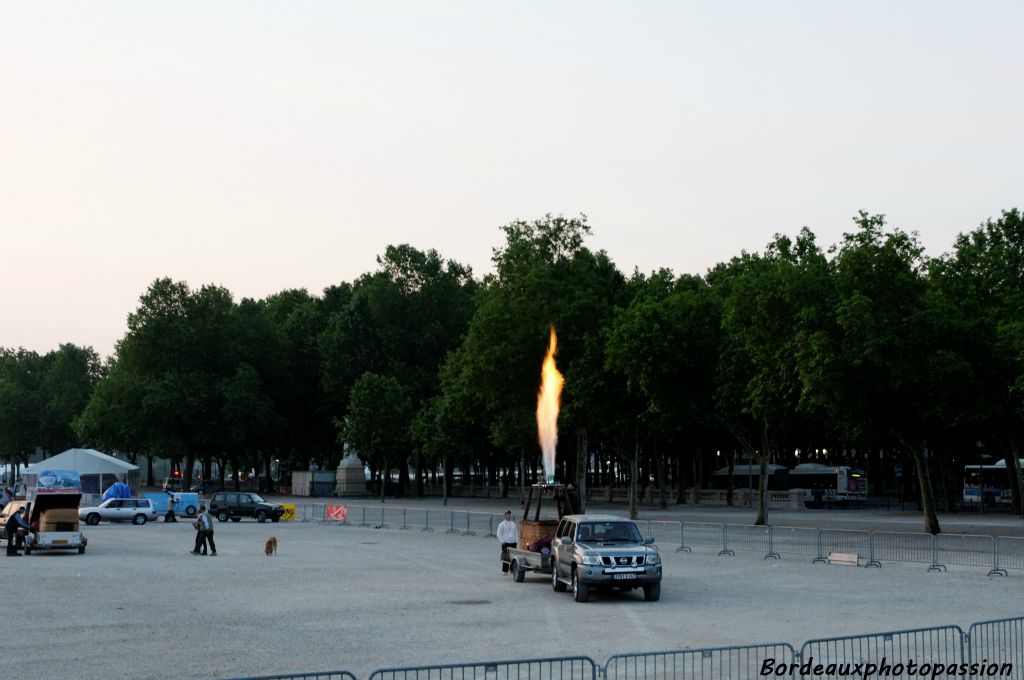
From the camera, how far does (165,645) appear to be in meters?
19.2

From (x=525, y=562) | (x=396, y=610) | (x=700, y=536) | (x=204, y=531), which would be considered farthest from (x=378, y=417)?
(x=396, y=610)

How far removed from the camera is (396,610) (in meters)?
23.8

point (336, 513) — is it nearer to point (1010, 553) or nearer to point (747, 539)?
point (747, 539)

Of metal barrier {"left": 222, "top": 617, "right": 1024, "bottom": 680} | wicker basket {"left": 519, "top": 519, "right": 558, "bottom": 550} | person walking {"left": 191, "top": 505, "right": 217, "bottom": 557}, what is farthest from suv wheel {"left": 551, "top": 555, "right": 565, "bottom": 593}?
person walking {"left": 191, "top": 505, "right": 217, "bottom": 557}

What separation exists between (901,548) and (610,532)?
1474cm

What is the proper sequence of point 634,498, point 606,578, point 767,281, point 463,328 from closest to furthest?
point 606,578 < point 767,281 < point 634,498 < point 463,328

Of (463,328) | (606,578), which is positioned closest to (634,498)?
(606,578)

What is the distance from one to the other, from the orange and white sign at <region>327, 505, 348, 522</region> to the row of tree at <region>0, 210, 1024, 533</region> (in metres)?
10.0

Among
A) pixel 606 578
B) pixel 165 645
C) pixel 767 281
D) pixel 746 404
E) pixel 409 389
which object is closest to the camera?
pixel 165 645

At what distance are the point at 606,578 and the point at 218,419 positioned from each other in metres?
84.6

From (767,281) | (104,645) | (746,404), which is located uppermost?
(767,281)

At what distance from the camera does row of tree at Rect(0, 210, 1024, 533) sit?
1763 inches

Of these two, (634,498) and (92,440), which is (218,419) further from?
(634,498)

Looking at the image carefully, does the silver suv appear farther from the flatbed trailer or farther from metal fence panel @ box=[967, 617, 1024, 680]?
metal fence panel @ box=[967, 617, 1024, 680]
